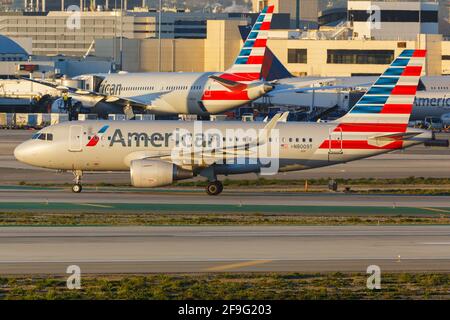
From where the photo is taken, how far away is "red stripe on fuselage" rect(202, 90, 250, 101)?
9601 centimetres

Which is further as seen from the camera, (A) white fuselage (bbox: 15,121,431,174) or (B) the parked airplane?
(B) the parked airplane

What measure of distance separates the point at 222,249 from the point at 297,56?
381 ft

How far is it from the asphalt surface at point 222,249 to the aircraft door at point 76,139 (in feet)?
43.7

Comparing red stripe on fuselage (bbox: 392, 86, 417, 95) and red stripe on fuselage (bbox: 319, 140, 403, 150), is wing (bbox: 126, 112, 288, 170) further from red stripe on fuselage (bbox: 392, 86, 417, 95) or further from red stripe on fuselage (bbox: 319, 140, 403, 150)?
red stripe on fuselage (bbox: 392, 86, 417, 95)

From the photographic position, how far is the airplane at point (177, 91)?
94.9 m

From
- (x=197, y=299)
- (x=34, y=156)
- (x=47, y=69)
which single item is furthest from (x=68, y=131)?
(x=47, y=69)

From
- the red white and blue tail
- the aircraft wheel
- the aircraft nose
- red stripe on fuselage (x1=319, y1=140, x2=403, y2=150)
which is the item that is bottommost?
the aircraft wheel

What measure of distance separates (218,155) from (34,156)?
8.59 m

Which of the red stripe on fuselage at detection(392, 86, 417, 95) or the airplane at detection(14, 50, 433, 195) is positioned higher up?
the red stripe on fuselage at detection(392, 86, 417, 95)

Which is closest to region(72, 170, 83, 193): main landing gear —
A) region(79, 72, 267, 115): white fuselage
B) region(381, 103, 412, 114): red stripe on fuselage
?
region(381, 103, 412, 114): red stripe on fuselage

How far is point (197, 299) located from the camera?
93.2 feet

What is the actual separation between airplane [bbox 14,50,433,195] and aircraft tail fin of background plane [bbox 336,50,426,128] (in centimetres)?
5
